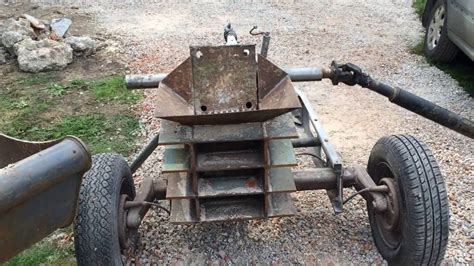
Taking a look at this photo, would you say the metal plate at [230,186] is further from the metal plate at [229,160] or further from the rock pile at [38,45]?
the rock pile at [38,45]

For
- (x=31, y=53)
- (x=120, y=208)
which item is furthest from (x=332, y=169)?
(x=31, y=53)

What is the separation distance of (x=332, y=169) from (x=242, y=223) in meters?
0.87

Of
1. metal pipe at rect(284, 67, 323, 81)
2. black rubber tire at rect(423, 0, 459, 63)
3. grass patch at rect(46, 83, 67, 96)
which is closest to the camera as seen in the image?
metal pipe at rect(284, 67, 323, 81)

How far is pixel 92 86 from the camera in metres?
6.51

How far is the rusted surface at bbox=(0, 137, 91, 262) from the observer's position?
5.08 feet

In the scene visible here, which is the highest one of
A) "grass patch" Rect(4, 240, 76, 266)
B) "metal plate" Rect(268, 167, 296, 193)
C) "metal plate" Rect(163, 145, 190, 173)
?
"metal plate" Rect(163, 145, 190, 173)

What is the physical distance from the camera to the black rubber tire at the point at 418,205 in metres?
2.90

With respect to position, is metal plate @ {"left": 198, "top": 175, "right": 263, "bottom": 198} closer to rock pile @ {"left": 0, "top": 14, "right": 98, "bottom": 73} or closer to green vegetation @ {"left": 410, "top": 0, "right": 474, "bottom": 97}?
green vegetation @ {"left": 410, "top": 0, "right": 474, "bottom": 97}

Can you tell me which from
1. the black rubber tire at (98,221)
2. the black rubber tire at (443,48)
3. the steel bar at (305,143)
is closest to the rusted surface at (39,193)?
the black rubber tire at (98,221)

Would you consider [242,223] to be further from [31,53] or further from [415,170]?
[31,53]

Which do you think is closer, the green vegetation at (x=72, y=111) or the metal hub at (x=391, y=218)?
the metal hub at (x=391, y=218)

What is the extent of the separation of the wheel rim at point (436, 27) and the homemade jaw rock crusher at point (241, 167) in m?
4.05

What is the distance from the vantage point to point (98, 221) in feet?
9.12

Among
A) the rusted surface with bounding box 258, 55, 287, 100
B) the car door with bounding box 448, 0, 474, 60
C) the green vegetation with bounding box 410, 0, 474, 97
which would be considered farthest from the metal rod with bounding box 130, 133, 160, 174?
the green vegetation with bounding box 410, 0, 474, 97
